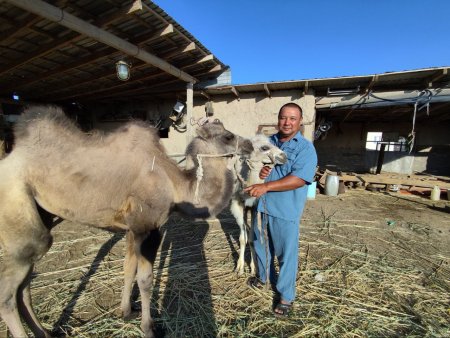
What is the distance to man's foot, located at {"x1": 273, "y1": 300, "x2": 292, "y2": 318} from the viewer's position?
299 cm

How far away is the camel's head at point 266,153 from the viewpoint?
9.75 ft

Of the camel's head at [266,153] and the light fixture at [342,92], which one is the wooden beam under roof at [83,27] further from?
the light fixture at [342,92]

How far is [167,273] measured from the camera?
3.87 m

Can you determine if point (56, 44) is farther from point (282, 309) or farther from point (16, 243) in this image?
point (282, 309)

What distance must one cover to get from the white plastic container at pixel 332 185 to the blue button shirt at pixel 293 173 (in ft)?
22.9

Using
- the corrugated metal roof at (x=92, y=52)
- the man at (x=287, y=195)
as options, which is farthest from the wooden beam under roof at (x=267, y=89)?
the man at (x=287, y=195)

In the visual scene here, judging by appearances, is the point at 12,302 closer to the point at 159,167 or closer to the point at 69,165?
the point at 69,165

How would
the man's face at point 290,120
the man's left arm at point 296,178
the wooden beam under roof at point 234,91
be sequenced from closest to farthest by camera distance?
the man's left arm at point 296,178 → the man's face at point 290,120 → the wooden beam under roof at point 234,91

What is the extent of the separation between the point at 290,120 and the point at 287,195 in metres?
0.90

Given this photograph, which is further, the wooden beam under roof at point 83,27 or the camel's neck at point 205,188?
the wooden beam under roof at point 83,27

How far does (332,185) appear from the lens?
9289mm

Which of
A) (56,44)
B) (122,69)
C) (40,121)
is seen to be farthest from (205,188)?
(56,44)

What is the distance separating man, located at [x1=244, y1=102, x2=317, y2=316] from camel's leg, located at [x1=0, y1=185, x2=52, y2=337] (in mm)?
2062

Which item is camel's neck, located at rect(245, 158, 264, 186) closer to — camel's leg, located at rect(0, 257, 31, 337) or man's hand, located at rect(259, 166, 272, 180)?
man's hand, located at rect(259, 166, 272, 180)
